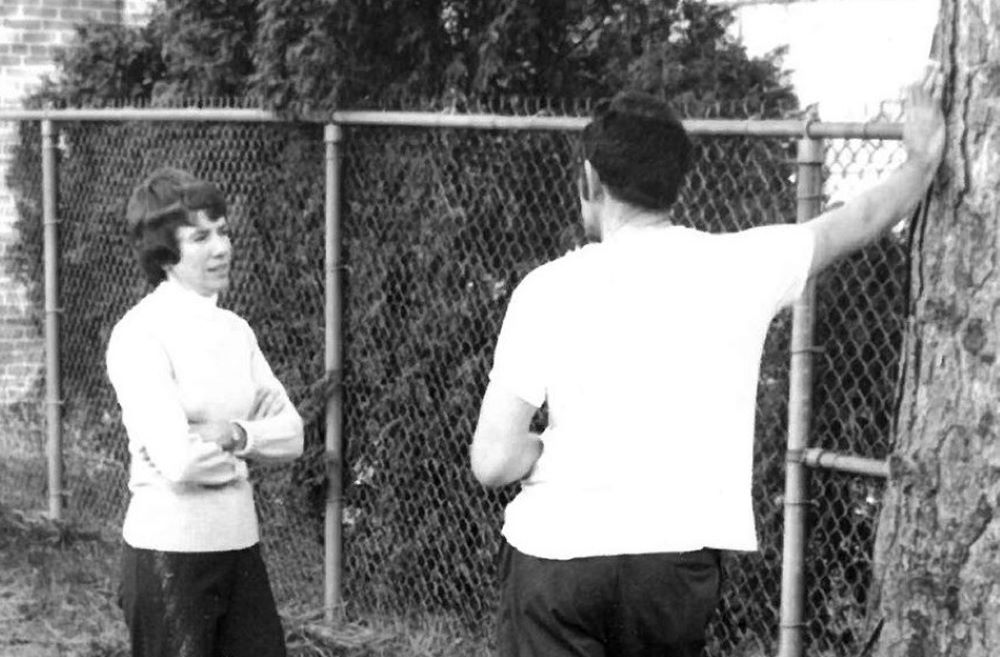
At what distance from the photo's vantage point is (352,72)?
7.00 meters

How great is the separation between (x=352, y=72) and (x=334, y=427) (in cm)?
135

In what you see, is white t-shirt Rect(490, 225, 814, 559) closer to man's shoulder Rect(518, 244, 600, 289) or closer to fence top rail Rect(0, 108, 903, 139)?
man's shoulder Rect(518, 244, 600, 289)

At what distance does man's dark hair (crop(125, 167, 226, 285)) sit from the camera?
196 inches

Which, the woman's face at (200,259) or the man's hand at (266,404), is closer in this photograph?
the woman's face at (200,259)

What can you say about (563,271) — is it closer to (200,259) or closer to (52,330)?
(200,259)

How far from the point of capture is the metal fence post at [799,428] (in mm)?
5195

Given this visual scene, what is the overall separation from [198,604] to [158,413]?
1.76 feet

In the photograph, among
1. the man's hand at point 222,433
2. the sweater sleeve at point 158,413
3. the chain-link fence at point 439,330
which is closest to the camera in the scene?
the sweater sleeve at point 158,413

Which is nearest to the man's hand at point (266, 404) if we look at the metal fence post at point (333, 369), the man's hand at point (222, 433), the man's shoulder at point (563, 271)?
the man's hand at point (222, 433)

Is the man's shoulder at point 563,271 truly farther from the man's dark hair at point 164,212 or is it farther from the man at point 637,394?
the man's dark hair at point 164,212

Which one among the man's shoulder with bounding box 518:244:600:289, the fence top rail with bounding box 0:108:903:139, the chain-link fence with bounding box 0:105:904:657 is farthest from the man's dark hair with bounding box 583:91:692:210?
the chain-link fence with bounding box 0:105:904:657

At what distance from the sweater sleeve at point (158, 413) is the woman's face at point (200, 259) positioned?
0.23 metres

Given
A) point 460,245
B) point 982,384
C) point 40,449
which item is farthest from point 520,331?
point 40,449

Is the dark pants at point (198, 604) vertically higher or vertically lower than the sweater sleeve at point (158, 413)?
lower
